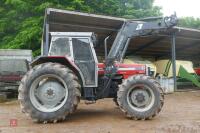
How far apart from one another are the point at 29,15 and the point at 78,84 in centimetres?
1619

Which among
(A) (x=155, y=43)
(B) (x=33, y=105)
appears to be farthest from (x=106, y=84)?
(A) (x=155, y=43)

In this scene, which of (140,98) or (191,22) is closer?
(140,98)

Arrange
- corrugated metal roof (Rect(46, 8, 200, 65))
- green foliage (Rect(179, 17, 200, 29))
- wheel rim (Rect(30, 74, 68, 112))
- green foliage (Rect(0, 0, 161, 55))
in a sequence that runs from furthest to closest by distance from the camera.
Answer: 1. green foliage (Rect(179, 17, 200, 29))
2. green foliage (Rect(0, 0, 161, 55))
3. corrugated metal roof (Rect(46, 8, 200, 65))
4. wheel rim (Rect(30, 74, 68, 112))

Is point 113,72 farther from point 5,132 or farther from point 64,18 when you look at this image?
point 64,18

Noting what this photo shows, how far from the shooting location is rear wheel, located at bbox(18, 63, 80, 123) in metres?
8.66

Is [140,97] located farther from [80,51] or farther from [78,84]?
[80,51]

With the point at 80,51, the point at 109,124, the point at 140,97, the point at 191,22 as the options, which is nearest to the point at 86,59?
the point at 80,51

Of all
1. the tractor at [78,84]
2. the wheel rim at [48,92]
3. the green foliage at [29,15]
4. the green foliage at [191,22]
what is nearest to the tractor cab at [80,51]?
the tractor at [78,84]

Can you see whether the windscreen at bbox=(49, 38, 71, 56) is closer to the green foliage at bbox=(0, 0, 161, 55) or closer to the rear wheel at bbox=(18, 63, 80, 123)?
the rear wheel at bbox=(18, 63, 80, 123)

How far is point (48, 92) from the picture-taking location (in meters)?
8.96

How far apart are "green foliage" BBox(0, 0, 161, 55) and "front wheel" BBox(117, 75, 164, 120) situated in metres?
13.3

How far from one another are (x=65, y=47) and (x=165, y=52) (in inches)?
636

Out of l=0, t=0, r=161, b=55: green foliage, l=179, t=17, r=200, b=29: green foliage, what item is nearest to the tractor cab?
l=0, t=0, r=161, b=55: green foliage

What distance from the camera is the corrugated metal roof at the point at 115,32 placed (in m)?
16.1
